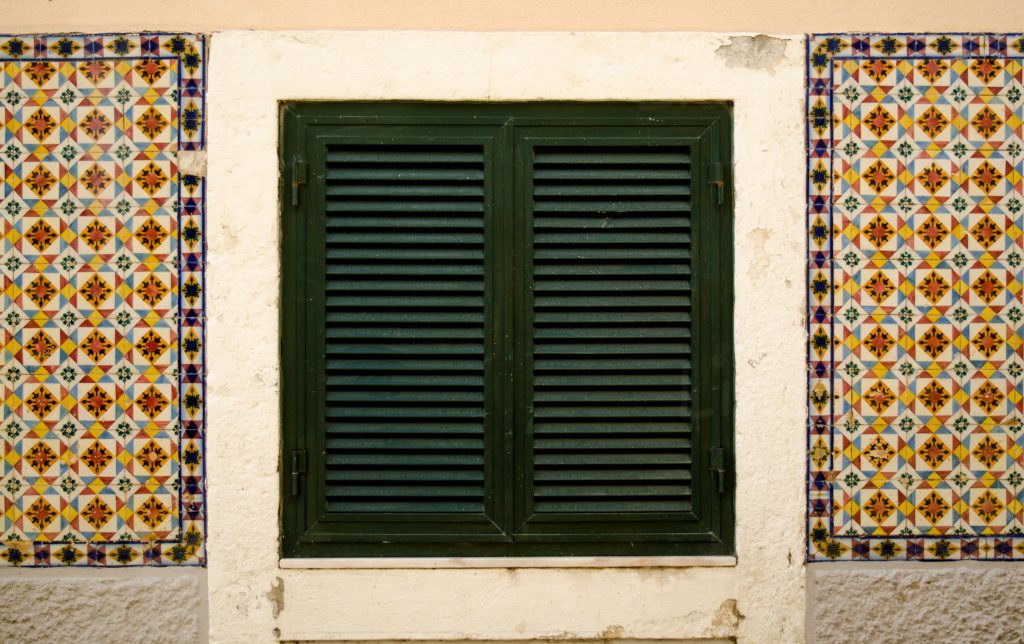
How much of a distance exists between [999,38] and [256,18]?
101 inches

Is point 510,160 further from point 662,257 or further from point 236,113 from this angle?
point 236,113

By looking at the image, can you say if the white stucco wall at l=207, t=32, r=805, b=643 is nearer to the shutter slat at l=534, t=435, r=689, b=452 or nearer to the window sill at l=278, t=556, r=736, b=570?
the window sill at l=278, t=556, r=736, b=570

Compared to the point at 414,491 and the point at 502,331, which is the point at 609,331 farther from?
the point at 414,491

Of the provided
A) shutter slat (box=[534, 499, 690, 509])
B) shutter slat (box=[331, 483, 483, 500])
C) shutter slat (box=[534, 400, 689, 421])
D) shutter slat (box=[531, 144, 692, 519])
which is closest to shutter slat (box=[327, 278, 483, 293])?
shutter slat (box=[531, 144, 692, 519])

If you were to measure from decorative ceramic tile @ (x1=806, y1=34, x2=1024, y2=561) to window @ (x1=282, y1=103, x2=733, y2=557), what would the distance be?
351 millimetres

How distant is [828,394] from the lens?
3.19m

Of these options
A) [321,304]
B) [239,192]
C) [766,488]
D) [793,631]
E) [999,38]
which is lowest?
[793,631]

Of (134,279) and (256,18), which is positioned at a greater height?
(256,18)

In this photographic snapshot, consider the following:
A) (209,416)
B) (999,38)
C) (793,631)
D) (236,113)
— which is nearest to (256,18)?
(236,113)

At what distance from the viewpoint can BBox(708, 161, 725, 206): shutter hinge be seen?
10.4 ft

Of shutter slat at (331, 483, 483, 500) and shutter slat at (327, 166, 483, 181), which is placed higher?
shutter slat at (327, 166, 483, 181)

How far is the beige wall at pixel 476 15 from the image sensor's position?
126 inches

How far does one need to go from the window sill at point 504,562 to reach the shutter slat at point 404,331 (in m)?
0.17

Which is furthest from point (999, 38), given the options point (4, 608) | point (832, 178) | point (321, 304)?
point (4, 608)
